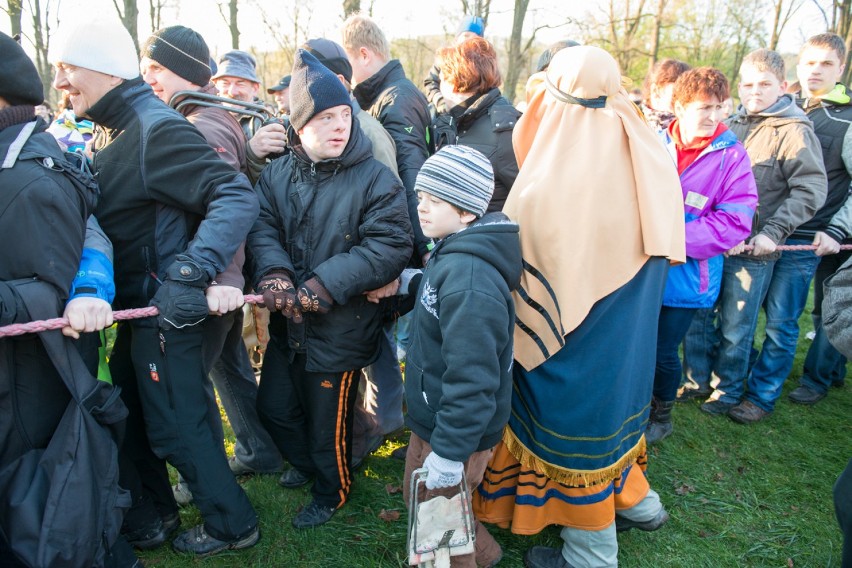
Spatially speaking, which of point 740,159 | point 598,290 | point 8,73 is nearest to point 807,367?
point 740,159

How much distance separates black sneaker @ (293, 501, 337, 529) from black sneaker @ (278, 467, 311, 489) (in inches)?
11.3

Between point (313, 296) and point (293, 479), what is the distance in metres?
1.40

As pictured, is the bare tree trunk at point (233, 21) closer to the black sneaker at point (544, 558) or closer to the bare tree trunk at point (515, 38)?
the bare tree trunk at point (515, 38)

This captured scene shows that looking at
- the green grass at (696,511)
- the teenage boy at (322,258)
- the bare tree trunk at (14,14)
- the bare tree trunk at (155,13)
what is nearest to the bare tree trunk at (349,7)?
the teenage boy at (322,258)

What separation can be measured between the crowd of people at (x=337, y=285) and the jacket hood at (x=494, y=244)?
12mm

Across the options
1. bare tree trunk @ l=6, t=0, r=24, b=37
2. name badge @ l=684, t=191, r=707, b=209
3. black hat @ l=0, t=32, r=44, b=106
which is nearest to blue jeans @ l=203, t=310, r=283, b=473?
black hat @ l=0, t=32, r=44, b=106

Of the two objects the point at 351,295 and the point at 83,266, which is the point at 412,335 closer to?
the point at 351,295

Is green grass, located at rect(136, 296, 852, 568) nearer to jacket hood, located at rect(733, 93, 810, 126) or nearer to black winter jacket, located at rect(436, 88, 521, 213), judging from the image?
black winter jacket, located at rect(436, 88, 521, 213)

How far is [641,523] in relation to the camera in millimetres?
2898

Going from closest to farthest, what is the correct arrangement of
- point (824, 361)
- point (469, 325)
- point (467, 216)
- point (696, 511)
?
point (469, 325) < point (467, 216) < point (696, 511) < point (824, 361)

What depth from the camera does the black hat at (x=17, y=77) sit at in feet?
6.64

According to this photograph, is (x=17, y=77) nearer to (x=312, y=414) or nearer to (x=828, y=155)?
(x=312, y=414)

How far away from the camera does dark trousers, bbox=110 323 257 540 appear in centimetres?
250

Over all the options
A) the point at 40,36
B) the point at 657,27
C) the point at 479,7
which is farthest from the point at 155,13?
the point at 657,27
